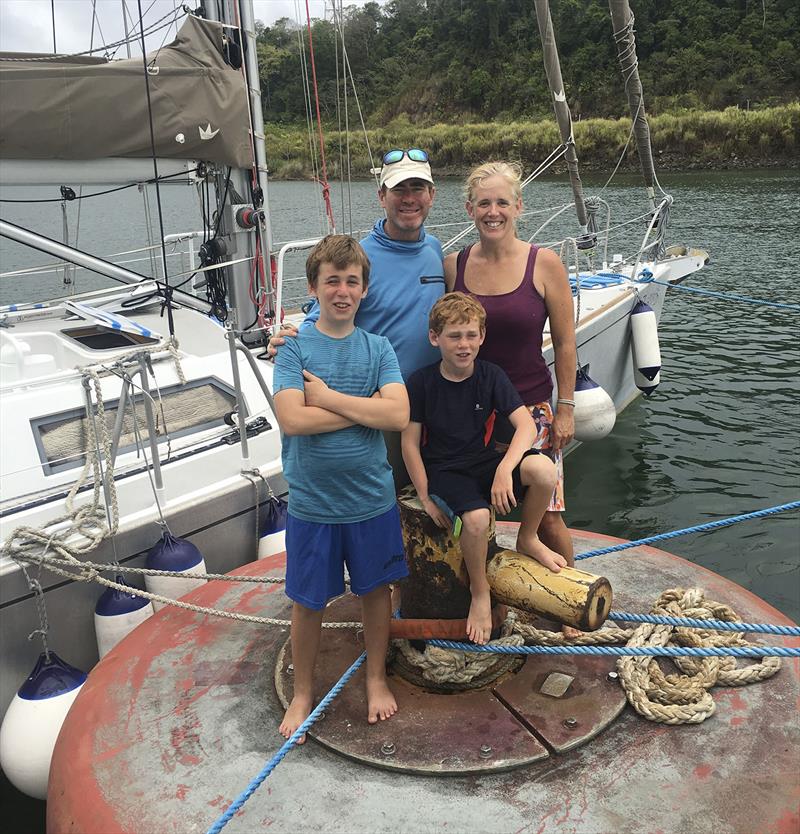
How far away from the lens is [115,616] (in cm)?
395

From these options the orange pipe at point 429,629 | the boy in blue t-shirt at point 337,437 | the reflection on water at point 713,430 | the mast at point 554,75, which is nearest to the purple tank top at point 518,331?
the boy in blue t-shirt at point 337,437

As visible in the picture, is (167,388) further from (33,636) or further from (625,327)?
(625,327)

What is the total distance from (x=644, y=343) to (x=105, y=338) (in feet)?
20.6

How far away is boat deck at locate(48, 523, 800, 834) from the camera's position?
2.43 m

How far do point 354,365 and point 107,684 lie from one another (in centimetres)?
186

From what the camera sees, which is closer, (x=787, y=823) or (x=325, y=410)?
A: (x=787, y=823)

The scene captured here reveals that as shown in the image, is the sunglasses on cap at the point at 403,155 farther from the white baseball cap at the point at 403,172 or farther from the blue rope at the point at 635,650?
the blue rope at the point at 635,650

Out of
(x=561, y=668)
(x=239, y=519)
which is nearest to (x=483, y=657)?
(x=561, y=668)

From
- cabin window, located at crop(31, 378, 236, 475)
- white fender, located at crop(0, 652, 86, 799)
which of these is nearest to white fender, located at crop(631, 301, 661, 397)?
cabin window, located at crop(31, 378, 236, 475)

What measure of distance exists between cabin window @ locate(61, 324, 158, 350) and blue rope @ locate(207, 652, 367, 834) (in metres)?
3.17

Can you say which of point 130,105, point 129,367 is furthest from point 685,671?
point 130,105

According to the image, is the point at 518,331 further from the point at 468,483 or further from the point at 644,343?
the point at 644,343

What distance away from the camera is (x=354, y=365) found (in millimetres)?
2623

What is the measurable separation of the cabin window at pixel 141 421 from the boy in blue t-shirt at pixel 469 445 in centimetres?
229
